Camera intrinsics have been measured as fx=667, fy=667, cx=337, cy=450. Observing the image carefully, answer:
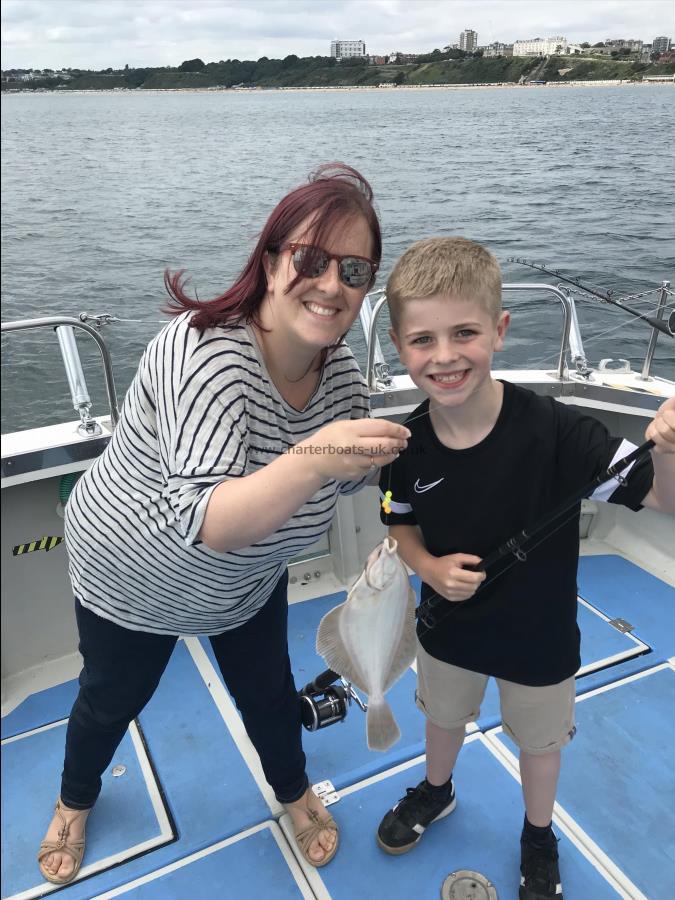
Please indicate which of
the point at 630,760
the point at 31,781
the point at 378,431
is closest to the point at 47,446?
the point at 31,781

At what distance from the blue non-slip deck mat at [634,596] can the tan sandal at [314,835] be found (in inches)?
66.6

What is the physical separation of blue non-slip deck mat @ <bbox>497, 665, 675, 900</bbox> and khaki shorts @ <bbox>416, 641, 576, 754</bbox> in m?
0.65

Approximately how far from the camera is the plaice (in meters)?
1.79

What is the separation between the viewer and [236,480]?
133 cm

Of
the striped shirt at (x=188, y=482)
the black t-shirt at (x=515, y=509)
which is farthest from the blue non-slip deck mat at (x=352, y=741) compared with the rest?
the striped shirt at (x=188, y=482)

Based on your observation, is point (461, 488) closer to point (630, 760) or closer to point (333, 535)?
point (630, 760)

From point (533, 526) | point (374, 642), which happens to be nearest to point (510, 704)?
point (374, 642)

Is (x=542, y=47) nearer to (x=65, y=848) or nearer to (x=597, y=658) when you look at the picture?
(x=597, y=658)

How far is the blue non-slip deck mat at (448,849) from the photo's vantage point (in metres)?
2.12

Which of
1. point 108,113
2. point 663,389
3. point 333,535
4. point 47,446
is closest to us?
point 47,446

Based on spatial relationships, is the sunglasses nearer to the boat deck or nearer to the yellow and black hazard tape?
the boat deck

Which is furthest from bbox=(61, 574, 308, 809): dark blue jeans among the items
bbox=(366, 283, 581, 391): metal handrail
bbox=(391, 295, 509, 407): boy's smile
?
bbox=(366, 283, 581, 391): metal handrail

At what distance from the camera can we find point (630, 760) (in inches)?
101

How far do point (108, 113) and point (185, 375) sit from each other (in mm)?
73746
